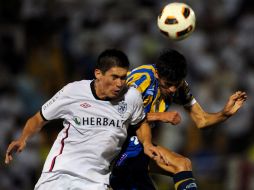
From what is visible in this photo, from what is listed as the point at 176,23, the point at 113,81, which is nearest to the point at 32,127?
the point at 113,81

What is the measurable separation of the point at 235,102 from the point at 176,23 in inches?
38.0

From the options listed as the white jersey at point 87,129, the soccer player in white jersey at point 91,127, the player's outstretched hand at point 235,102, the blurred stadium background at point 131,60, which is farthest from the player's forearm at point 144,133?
the blurred stadium background at point 131,60

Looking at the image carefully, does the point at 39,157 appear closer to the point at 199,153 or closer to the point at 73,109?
the point at 199,153

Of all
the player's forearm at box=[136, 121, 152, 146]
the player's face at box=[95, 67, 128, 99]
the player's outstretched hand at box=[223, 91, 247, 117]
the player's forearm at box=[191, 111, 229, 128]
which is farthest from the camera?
the player's forearm at box=[191, 111, 229, 128]

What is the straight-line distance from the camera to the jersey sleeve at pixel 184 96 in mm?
8023

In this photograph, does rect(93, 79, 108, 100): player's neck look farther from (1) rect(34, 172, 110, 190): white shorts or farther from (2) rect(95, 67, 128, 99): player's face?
(1) rect(34, 172, 110, 190): white shorts

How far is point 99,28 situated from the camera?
570 inches

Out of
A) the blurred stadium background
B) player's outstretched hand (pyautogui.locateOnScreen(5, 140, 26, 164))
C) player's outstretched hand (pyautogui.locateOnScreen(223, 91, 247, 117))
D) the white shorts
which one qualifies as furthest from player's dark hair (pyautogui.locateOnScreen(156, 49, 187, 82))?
the blurred stadium background

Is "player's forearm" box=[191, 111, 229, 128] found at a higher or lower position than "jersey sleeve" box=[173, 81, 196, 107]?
lower

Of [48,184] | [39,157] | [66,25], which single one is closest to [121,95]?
[48,184]

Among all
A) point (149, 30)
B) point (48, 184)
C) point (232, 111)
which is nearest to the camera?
point (48, 184)

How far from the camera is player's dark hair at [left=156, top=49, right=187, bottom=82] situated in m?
7.45

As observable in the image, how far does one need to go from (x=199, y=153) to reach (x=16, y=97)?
295 centimetres

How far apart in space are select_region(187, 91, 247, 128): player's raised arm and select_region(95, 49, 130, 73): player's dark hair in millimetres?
1169
